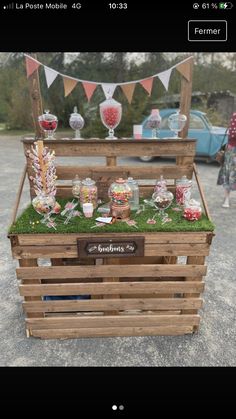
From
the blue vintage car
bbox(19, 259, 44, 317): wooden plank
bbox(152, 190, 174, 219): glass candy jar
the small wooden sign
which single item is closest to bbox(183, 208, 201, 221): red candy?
bbox(152, 190, 174, 219): glass candy jar

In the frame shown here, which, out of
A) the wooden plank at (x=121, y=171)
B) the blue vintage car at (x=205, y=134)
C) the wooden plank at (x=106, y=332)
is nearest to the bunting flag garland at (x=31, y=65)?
the wooden plank at (x=121, y=171)

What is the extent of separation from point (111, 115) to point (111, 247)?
41.9 inches

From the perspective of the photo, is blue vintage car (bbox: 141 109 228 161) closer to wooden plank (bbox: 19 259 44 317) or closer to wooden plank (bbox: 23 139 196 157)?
wooden plank (bbox: 23 139 196 157)

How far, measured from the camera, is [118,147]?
2.29 meters

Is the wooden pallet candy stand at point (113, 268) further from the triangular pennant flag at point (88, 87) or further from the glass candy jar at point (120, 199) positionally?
the triangular pennant flag at point (88, 87)

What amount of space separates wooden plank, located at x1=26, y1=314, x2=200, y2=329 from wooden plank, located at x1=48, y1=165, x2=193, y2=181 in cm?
117

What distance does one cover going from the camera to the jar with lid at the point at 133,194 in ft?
7.54

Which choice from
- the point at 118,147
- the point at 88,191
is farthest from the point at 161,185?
the point at 88,191

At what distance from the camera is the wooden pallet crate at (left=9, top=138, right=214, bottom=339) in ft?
6.45
